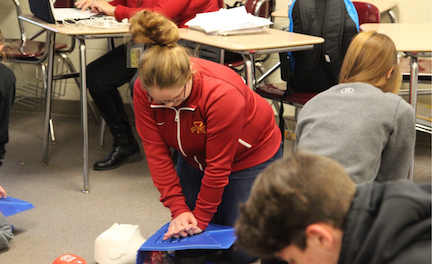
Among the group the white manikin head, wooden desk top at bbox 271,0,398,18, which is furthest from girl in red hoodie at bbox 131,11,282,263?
wooden desk top at bbox 271,0,398,18

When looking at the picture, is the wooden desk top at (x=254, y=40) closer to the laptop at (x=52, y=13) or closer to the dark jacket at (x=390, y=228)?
the laptop at (x=52, y=13)

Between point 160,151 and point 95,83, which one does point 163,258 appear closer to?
point 160,151

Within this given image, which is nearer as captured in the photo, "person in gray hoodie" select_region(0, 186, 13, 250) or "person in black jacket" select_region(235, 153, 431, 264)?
"person in black jacket" select_region(235, 153, 431, 264)

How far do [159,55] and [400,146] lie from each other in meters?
0.68

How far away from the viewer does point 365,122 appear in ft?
3.76

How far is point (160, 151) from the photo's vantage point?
5.03ft

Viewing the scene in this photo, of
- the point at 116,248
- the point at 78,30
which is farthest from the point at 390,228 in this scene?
the point at 78,30

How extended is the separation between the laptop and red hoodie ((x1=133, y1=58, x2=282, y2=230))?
97 cm

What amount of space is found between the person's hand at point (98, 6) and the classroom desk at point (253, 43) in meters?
0.53

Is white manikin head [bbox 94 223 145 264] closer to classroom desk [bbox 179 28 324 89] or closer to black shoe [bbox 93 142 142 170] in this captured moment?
classroom desk [bbox 179 28 324 89]

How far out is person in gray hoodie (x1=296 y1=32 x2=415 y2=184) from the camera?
3.75 ft

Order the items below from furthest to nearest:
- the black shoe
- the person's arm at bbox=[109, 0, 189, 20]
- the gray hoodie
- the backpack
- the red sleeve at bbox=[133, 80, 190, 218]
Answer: the black shoe → the person's arm at bbox=[109, 0, 189, 20] → the backpack → the red sleeve at bbox=[133, 80, 190, 218] → the gray hoodie

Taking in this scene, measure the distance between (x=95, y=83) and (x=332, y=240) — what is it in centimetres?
199

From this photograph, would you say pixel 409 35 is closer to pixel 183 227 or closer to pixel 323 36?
pixel 323 36
